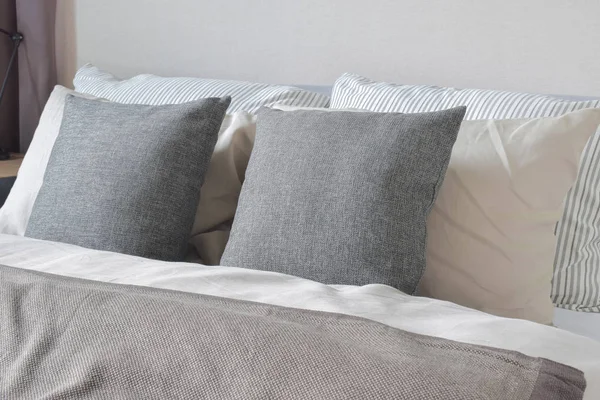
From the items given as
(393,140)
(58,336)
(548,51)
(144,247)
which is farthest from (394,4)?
(58,336)

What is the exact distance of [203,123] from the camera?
163 cm

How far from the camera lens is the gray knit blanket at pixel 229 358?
800mm

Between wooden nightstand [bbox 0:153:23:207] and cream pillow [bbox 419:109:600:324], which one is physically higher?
cream pillow [bbox 419:109:600:324]

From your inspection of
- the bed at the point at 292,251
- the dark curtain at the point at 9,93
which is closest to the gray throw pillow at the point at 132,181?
the bed at the point at 292,251

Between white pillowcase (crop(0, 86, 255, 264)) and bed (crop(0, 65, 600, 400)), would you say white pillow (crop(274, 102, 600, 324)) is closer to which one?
bed (crop(0, 65, 600, 400))

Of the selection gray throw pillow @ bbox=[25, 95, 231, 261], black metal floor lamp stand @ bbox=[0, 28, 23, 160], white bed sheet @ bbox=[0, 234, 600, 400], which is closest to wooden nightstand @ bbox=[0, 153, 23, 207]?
black metal floor lamp stand @ bbox=[0, 28, 23, 160]

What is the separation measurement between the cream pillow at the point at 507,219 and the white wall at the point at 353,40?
47 centimetres

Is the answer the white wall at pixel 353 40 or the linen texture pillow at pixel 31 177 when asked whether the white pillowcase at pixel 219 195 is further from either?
the white wall at pixel 353 40

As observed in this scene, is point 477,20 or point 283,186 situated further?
point 477,20

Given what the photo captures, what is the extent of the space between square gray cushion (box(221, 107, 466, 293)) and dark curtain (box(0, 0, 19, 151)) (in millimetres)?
1694

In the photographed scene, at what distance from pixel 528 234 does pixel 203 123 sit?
2.31 feet

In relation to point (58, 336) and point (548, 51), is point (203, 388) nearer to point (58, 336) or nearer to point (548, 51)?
point (58, 336)

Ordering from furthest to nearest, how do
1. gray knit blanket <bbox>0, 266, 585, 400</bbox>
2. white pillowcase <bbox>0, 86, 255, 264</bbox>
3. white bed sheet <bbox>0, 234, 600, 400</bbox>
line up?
white pillowcase <bbox>0, 86, 255, 264</bbox> < white bed sheet <bbox>0, 234, 600, 400</bbox> < gray knit blanket <bbox>0, 266, 585, 400</bbox>

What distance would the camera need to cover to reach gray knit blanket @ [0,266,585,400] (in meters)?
0.80
